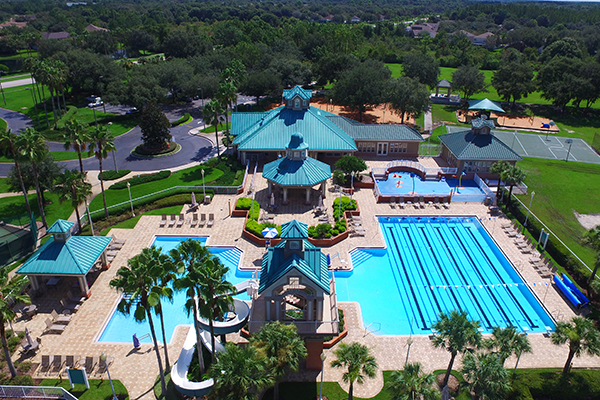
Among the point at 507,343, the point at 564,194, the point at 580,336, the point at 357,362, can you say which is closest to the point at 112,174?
the point at 357,362

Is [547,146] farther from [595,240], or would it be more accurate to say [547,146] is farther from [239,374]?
[239,374]

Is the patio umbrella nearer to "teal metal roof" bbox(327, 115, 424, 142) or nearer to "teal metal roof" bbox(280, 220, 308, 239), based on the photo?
"teal metal roof" bbox(280, 220, 308, 239)

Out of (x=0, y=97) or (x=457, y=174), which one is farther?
(x=0, y=97)

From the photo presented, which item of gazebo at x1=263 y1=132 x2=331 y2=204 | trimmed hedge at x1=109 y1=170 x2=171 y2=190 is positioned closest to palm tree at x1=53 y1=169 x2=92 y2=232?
trimmed hedge at x1=109 y1=170 x2=171 y2=190

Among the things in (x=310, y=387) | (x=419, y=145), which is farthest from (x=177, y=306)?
(x=419, y=145)

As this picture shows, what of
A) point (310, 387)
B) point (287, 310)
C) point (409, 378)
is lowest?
point (310, 387)

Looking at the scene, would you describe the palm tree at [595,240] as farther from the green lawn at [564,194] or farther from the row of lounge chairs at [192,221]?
the row of lounge chairs at [192,221]

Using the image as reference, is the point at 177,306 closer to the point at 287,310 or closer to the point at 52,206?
the point at 287,310
